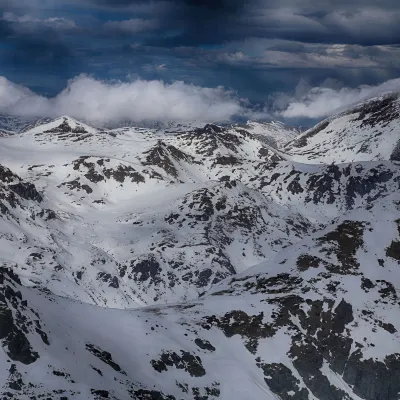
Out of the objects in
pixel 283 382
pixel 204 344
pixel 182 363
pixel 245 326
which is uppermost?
pixel 182 363

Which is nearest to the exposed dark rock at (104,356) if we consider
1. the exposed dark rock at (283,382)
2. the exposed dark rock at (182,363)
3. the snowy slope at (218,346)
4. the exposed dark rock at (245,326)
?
the snowy slope at (218,346)

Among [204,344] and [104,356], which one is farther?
[204,344]

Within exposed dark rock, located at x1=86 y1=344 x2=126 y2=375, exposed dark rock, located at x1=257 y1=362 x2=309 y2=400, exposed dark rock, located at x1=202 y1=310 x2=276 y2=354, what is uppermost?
exposed dark rock, located at x1=86 y1=344 x2=126 y2=375

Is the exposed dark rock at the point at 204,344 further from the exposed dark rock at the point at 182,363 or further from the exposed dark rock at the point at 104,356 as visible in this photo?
the exposed dark rock at the point at 104,356

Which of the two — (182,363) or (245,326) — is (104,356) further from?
(245,326)

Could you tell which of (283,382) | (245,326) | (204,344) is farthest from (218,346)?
(283,382)

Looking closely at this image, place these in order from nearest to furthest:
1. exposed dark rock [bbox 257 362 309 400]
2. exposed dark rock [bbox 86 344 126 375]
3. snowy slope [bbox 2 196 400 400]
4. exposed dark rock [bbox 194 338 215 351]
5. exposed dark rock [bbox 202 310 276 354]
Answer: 1. snowy slope [bbox 2 196 400 400]
2. exposed dark rock [bbox 86 344 126 375]
3. exposed dark rock [bbox 257 362 309 400]
4. exposed dark rock [bbox 194 338 215 351]
5. exposed dark rock [bbox 202 310 276 354]

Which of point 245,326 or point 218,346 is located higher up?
point 245,326

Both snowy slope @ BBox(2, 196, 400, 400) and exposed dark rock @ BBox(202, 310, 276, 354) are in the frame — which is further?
exposed dark rock @ BBox(202, 310, 276, 354)

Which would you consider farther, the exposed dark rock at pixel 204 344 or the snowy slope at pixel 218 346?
the exposed dark rock at pixel 204 344

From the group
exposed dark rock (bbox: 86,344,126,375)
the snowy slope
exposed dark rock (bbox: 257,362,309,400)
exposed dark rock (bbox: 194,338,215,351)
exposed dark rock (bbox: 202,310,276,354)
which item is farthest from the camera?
exposed dark rock (bbox: 202,310,276,354)

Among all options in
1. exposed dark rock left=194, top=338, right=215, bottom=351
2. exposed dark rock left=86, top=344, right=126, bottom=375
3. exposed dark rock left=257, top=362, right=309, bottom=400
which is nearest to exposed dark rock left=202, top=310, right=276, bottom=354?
exposed dark rock left=257, top=362, right=309, bottom=400

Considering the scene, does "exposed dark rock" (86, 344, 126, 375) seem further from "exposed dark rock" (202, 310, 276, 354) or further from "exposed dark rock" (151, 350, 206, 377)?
"exposed dark rock" (202, 310, 276, 354)
